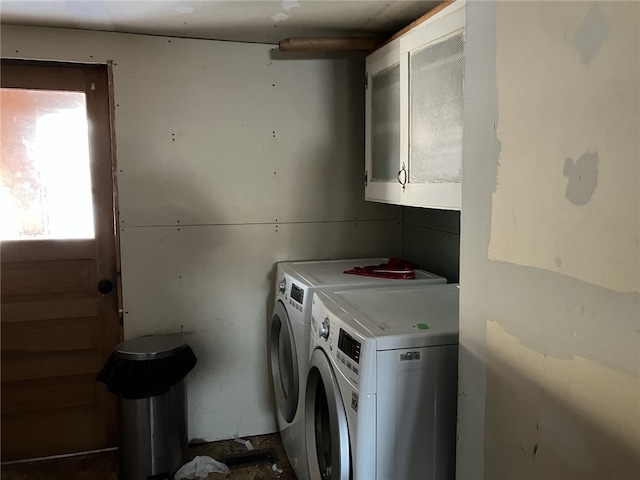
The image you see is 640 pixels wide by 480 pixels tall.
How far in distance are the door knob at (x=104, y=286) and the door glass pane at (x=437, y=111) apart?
1.58m

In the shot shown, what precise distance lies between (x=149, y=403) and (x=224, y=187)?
1098 mm

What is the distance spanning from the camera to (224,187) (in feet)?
8.56

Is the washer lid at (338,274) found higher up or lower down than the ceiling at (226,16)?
lower down

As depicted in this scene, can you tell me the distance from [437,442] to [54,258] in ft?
6.55

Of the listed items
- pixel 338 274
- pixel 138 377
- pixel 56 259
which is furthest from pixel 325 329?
pixel 56 259

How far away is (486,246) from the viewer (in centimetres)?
116

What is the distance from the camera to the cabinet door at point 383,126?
2.20 metres

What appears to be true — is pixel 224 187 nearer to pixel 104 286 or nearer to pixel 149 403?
pixel 104 286

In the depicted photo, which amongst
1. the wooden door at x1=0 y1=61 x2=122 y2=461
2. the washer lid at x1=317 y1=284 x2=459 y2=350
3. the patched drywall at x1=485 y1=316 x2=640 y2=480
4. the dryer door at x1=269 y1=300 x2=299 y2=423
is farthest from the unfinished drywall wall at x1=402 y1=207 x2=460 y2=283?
the wooden door at x1=0 y1=61 x2=122 y2=461

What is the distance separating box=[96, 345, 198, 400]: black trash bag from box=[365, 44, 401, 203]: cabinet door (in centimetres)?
127

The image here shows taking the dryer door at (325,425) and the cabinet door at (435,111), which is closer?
the dryer door at (325,425)

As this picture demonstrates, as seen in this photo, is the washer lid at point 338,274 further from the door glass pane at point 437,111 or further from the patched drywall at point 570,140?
the patched drywall at point 570,140

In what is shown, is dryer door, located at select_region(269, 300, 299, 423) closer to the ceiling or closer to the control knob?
the control knob

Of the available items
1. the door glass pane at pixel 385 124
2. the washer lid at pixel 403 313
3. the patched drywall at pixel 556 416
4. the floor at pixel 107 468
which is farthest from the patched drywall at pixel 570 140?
the floor at pixel 107 468
